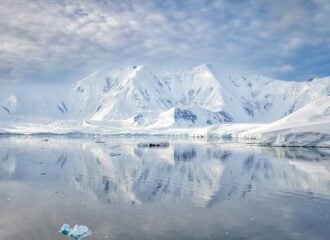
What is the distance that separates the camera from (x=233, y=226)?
22234 millimetres

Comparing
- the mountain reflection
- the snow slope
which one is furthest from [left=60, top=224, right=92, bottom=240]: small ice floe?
the snow slope

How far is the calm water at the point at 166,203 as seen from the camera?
21.2 meters

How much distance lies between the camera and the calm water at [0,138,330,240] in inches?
834

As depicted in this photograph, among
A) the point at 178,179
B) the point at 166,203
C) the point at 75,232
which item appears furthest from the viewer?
the point at 178,179

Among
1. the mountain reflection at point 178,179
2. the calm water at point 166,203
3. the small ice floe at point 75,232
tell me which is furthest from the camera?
the mountain reflection at point 178,179

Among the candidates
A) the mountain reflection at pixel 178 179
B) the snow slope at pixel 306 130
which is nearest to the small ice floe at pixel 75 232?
the mountain reflection at pixel 178 179

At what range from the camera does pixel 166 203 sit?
28.1 meters

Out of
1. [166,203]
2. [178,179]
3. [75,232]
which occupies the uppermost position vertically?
[75,232]

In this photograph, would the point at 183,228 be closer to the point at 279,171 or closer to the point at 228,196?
the point at 228,196

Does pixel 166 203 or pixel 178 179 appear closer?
pixel 166 203

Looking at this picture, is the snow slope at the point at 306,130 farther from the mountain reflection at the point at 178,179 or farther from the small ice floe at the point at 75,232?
the small ice floe at the point at 75,232

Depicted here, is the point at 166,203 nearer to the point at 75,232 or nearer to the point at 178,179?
the point at 75,232

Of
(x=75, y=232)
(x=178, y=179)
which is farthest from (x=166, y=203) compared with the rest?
(x=178, y=179)

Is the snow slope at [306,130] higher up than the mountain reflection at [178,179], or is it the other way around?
the snow slope at [306,130]
